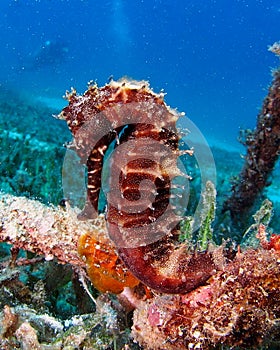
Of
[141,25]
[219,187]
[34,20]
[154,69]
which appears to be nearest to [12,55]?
[34,20]

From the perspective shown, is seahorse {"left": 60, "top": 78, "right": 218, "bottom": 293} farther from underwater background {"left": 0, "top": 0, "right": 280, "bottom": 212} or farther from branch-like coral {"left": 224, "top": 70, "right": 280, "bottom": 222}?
underwater background {"left": 0, "top": 0, "right": 280, "bottom": 212}

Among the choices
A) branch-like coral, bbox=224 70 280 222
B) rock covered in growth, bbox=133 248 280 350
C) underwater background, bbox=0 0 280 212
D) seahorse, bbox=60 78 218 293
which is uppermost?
underwater background, bbox=0 0 280 212

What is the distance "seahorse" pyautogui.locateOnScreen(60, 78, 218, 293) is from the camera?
6.81 feet

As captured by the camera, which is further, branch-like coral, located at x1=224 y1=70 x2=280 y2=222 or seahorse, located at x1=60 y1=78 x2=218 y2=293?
branch-like coral, located at x1=224 y1=70 x2=280 y2=222

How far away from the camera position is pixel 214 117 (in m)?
75.8

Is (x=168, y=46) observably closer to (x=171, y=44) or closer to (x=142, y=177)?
(x=171, y=44)

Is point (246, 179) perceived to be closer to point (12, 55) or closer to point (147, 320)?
point (147, 320)

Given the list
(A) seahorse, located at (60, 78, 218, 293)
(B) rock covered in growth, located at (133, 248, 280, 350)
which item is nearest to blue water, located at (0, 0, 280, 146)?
(A) seahorse, located at (60, 78, 218, 293)

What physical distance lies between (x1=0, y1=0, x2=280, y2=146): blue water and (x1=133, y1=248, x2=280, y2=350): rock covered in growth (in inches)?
2061

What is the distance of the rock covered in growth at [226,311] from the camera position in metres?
1.81

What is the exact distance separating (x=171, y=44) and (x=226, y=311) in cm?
8705

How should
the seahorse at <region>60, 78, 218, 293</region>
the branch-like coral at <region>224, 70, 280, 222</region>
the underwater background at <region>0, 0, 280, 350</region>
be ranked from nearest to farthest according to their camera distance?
the seahorse at <region>60, 78, 218, 293</region>
the underwater background at <region>0, 0, 280, 350</region>
the branch-like coral at <region>224, 70, 280, 222</region>

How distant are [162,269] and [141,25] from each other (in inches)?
3210

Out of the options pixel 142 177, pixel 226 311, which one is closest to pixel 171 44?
pixel 142 177
